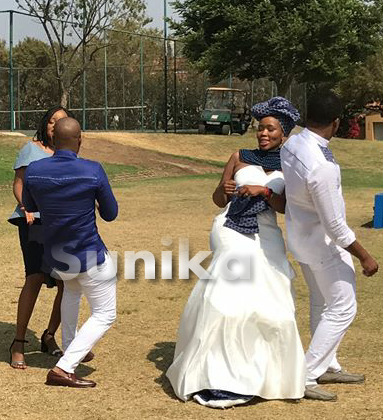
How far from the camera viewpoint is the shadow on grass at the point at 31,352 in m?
5.50

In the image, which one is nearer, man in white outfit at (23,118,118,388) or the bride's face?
man in white outfit at (23,118,118,388)

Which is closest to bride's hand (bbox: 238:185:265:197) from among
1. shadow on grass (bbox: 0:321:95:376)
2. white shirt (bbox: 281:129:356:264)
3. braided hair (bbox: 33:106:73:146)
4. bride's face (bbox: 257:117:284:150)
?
white shirt (bbox: 281:129:356:264)

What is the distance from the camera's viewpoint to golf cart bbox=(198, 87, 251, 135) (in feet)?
121

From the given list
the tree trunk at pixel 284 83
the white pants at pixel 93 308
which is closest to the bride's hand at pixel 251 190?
the white pants at pixel 93 308

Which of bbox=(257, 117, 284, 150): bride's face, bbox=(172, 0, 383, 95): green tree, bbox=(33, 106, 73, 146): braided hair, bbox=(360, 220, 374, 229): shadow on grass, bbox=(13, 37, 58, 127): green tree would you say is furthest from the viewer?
bbox=(172, 0, 383, 95): green tree

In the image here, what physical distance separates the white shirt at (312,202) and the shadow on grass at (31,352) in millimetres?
1619

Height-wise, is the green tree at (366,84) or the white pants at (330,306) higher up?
the green tree at (366,84)

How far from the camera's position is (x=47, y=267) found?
5.39 metres

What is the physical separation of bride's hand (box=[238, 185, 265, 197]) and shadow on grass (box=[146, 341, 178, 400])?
1.21 m

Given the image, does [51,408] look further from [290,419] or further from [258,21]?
[258,21]

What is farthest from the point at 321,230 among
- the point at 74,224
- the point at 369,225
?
the point at 369,225

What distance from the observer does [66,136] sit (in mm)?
4965

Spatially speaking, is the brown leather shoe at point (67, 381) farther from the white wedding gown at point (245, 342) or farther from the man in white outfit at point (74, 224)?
the white wedding gown at point (245, 342)

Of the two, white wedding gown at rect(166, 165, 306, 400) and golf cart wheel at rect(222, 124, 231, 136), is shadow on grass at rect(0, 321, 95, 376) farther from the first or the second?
golf cart wheel at rect(222, 124, 231, 136)
